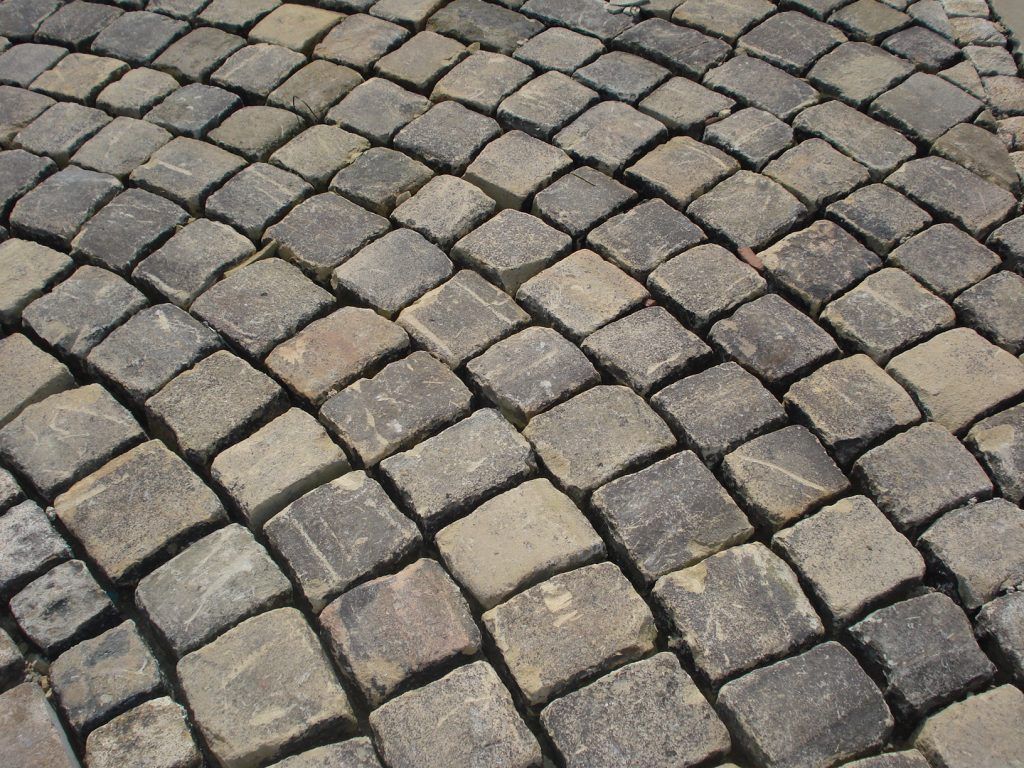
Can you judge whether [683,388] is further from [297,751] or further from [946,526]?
[297,751]

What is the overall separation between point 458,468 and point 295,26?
261cm

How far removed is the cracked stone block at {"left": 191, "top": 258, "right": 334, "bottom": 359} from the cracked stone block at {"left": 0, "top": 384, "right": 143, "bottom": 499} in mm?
435

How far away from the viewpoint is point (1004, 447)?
2887 millimetres

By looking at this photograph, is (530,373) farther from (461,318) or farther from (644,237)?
(644,237)

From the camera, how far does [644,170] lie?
3.72 m

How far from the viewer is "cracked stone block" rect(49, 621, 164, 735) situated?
2441mm

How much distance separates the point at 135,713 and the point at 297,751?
Answer: 42 cm

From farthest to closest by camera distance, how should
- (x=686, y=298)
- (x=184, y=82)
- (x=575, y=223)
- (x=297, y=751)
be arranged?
(x=184, y=82), (x=575, y=223), (x=686, y=298), (x=297, y=751)

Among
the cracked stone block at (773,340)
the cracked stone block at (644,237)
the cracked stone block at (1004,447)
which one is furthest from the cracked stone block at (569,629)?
the cracked stone block at (644,237)

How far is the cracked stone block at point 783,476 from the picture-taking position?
279 centimetres

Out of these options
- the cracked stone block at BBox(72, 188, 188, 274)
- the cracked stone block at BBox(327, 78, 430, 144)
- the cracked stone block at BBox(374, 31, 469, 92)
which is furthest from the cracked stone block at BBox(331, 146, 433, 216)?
the cracked stone block at BBox(72, 188, 188, 274)

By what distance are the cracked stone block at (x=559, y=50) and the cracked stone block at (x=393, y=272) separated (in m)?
1.18

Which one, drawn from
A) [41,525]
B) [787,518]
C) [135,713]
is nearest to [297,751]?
[135,713]

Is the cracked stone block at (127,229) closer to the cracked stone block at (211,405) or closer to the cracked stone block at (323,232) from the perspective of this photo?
the cracked stone block at (323,232)
